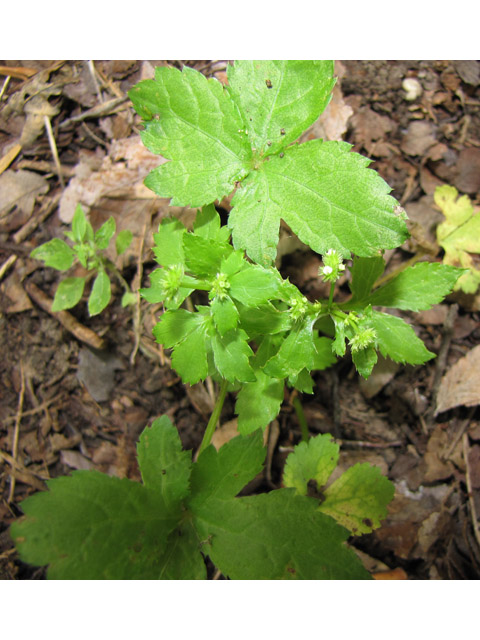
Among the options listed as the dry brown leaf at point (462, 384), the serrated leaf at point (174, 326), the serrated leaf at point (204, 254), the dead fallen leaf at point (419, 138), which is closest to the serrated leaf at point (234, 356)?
the serrated leaf at point (174, 326)

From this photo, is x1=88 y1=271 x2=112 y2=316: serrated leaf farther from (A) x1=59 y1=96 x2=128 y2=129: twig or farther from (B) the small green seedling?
(A) x1=59 y1=96 x2=128 y2=129: twig

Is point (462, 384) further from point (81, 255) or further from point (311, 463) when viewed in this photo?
point (81, 255)

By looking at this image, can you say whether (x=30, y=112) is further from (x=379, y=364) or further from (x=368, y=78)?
(x=379, y=364)

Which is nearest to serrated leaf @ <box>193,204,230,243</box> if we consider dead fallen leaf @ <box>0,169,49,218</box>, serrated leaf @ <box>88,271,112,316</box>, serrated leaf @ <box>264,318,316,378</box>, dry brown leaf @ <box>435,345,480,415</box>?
serrated leaf @ <box>264,318,316,378</box>

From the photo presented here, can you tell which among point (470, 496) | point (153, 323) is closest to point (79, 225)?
point (153, 323)

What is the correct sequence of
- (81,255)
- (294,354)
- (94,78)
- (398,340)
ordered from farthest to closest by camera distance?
(94,78) → (81,255) → (398,340) → (294,354)

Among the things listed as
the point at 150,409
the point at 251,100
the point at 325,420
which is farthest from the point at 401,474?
the point at 251,100
